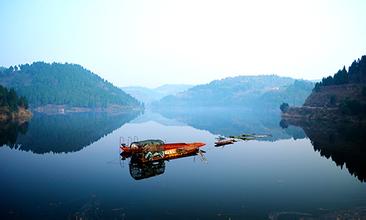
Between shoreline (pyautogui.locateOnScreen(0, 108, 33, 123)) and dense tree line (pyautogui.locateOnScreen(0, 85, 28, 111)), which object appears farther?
dense tree line (pyautogui.locateOnScreen(0, 85, 28, 111))

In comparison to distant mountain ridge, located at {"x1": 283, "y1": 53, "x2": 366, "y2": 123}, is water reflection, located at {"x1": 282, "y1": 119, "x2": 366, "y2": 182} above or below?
below

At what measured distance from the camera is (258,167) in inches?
2272

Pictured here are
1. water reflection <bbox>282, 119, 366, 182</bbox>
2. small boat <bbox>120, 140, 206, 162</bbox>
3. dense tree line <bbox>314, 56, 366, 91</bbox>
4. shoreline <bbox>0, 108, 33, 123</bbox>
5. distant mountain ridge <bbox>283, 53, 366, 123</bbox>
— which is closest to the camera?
water reflection <bbox>282, 119, 366, 182</bbox>

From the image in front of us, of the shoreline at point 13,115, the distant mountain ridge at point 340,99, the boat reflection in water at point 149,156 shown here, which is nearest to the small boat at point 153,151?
the boat reflection in water at point 149,156

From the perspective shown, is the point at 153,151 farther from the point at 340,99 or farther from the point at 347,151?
the point at 340,99

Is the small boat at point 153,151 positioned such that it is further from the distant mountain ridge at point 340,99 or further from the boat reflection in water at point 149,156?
the distant mountain ridge at point 340,99

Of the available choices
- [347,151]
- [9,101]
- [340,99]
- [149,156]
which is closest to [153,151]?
[149,156]

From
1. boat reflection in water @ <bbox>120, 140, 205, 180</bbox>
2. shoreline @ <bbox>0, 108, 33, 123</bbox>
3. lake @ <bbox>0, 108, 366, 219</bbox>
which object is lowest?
lake @ <bbox>0, 108, 366, 219</bbox>

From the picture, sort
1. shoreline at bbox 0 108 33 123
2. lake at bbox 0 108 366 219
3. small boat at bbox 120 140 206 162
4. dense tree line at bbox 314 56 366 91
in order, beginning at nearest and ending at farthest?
lake at bbox 0 108 366 219
small boat at bbox 120 140 206 162
shoreline at bbox 0 108 33 123
dense tree line at bbox 314 56 366 91

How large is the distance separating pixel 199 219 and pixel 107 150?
4858 centimetres

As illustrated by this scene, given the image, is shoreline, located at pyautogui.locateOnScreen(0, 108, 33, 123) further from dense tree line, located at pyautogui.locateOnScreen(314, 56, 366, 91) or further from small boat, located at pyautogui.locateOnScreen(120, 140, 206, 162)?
dense tree line, located at pyautogui.locateOnScreen(314, 56, 366, 91)

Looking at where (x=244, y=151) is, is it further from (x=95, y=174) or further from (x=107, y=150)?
(x=95, y=174)

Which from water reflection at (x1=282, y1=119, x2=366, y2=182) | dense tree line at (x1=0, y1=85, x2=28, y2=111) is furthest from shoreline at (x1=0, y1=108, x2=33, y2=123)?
water reflection at (x1=282, y1=119, x2=366, y2=182)

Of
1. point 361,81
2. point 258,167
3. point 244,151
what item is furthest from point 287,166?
point 361,81
